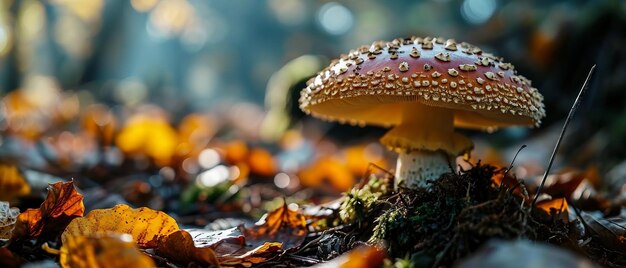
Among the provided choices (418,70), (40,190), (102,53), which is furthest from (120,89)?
(418,70)

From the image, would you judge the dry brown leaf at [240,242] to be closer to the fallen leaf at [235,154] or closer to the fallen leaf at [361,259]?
the fallen leaf at [361,259]

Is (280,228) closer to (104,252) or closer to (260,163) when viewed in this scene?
(104,252)

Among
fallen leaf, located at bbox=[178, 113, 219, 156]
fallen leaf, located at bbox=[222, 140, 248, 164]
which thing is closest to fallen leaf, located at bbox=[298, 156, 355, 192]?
fallen leaf, located at bbox=[222, 140, 248, 164]

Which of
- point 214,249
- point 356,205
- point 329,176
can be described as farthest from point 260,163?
point 214,249

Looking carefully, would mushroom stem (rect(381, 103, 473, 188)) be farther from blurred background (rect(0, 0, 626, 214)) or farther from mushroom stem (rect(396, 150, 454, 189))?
blurred background (rect(0, 0, 626, 214))

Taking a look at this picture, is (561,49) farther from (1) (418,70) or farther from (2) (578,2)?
(1) (418,70)
